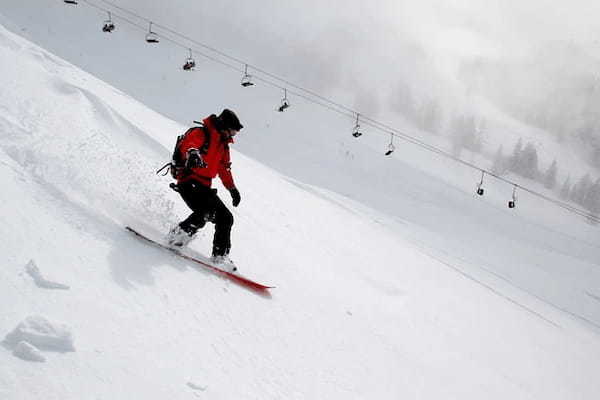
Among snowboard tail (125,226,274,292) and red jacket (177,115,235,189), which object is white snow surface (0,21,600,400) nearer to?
snowboard tail (125,226,274,292)

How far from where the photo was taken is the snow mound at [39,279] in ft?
10.5

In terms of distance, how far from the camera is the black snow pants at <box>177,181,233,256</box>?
17.0 feet

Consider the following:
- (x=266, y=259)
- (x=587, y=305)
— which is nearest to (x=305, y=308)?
(x=266, y=259)

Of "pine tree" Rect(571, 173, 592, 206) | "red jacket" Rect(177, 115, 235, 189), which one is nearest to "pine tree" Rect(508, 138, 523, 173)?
"pine tree" Rect(571, 173, 592, 206)

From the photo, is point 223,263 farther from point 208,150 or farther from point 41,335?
point 41,335

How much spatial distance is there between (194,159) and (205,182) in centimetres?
60

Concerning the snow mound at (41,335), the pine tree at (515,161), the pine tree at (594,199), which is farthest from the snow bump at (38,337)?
the pine tree at (594,199)

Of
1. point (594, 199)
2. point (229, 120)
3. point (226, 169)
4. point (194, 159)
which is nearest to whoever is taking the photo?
A: point (194, 159)

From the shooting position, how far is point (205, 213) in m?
A: 5.21

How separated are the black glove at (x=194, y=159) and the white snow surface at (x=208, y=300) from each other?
36.8 inches

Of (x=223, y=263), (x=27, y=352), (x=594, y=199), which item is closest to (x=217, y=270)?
(x=223, y=263)

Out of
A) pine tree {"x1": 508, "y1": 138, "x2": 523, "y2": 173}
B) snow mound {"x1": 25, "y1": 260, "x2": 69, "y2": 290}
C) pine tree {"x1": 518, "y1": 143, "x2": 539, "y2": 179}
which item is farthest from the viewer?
pine tree {"x1": 508, "y1": 138, "x2": 523, "y2": 173}

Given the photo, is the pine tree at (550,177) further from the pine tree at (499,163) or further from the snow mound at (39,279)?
the snow mound at (39,279)

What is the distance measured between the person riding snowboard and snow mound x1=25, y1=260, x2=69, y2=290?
1.84 meters
